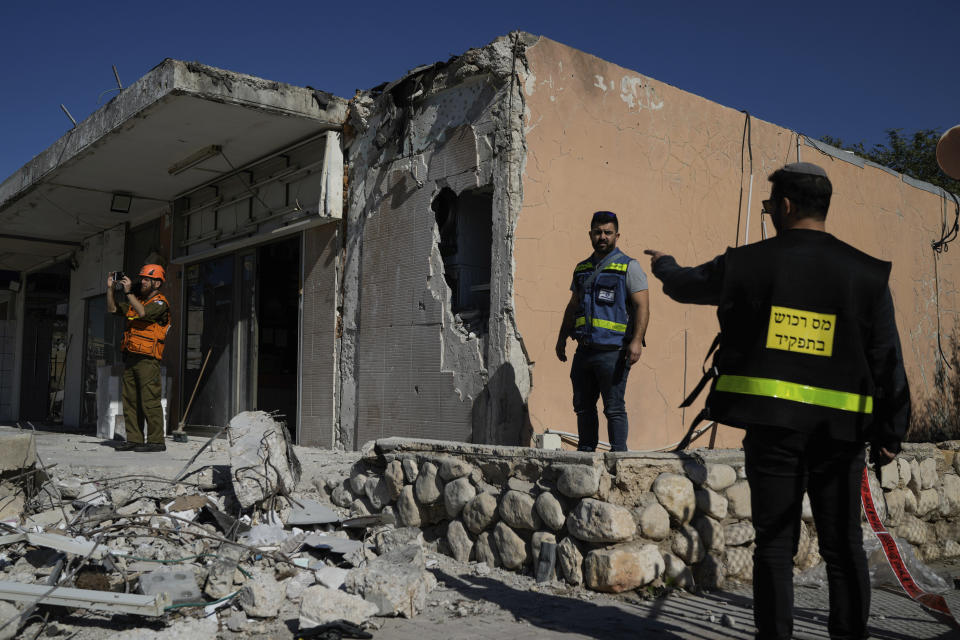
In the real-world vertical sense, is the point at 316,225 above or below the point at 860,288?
above

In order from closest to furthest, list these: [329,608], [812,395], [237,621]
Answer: [812,395] → [329,608] → [237,621]

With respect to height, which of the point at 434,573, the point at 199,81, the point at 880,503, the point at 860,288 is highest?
the point at 199,81

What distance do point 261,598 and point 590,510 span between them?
1.61m

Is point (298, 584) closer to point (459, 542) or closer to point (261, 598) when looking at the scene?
point (261, 598)

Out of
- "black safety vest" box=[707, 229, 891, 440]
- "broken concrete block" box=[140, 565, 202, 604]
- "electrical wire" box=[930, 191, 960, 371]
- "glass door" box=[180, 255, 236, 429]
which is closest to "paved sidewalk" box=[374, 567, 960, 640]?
"broken concrete block" box=[140, 565, 202, 604]

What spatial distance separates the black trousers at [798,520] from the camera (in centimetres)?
251

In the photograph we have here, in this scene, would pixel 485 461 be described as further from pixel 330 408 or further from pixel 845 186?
pixel 845 186

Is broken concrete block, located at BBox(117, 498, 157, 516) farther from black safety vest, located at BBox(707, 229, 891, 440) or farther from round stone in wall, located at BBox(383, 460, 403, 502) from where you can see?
black safety vest, located at BBox(707, 229, 891, 440)

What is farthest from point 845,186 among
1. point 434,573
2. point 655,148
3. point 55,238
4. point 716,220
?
point 55,238

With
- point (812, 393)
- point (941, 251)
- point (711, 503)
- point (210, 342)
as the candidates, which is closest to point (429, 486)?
point (711, 503)

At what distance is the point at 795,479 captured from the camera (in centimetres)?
255

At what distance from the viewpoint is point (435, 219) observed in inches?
267

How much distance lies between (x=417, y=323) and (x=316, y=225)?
2.11 metres

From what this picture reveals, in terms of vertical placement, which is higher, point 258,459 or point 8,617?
point 258,459
